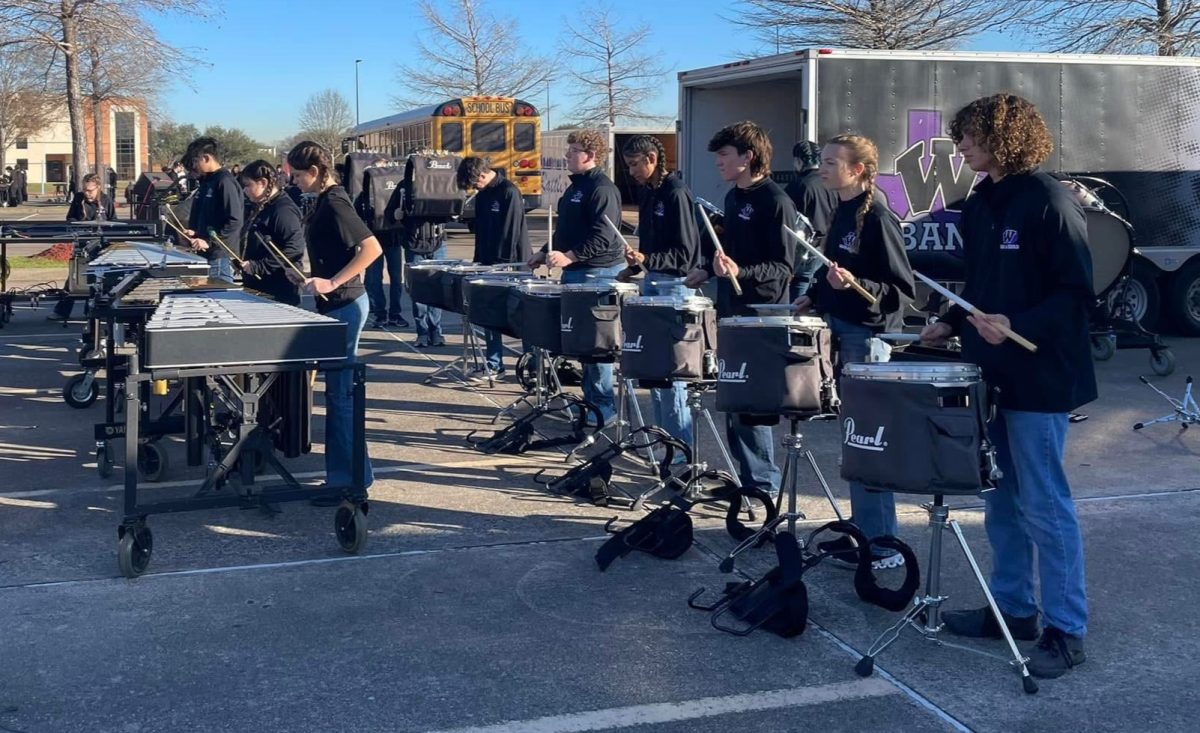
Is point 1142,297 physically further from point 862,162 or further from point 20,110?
point 20,110

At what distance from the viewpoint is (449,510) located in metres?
6.83

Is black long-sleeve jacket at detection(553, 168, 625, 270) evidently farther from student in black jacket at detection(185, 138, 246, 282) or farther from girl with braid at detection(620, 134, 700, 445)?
student in black jacket at detection(185, 138, 246, 282)

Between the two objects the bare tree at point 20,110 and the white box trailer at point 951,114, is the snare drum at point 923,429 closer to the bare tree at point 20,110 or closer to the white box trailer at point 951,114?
the white box trailer at point 951,114

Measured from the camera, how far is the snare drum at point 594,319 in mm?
7172

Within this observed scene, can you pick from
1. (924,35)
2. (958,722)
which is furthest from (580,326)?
(924,35)

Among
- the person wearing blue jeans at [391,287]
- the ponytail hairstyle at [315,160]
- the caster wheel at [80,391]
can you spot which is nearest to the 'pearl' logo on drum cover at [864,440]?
the ponytail hairstyle at [315,160]

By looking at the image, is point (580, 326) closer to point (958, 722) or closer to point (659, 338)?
point (659, 338)

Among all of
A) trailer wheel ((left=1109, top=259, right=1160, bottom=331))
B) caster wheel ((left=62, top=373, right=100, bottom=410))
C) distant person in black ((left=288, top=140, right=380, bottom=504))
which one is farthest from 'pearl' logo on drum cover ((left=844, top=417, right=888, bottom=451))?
trailer wheel ((left=1109, top=259, right=1160, bottom=331))

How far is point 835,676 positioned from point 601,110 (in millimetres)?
38624

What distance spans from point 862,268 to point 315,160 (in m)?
3.09

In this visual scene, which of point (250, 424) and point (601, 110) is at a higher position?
point (601, 110)

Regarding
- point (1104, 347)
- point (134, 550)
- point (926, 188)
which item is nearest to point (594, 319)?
point (134, 550)

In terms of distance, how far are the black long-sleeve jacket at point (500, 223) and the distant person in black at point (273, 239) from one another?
2.96 m

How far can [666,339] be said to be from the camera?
639 centimetres
